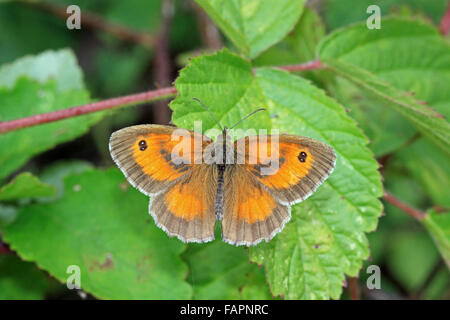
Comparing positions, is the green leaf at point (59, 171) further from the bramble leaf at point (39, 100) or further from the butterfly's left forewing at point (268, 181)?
the butterfly's left forewing at point (268, 181)

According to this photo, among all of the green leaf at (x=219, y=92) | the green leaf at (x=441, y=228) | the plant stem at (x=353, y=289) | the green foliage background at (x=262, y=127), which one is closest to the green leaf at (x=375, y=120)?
the green foliage background at (x=262, y=127)

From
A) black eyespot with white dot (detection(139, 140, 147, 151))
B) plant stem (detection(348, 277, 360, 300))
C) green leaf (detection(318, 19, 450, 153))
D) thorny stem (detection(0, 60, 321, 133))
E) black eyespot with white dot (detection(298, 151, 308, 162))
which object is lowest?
plant stem (detection(348, 277, 360, 300))

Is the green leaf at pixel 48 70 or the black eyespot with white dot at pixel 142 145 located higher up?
the green leaf at pixel 48 70

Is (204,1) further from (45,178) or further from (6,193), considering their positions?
(45,178)

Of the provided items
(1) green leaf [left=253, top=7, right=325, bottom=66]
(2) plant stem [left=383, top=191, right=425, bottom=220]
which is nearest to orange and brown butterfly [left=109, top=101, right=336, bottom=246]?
(2) plant stem [left=383, top=191, right=425, bottom=220]

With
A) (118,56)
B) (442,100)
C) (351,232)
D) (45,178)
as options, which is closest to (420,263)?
(442,100)

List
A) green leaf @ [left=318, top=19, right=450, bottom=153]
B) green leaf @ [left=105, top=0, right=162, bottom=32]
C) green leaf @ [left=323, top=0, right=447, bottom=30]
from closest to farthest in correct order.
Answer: green leaf @ [left=318, top=19, right=450, bottom=153], green leaf @ [left=323, top=0, right=447, bottom=30], green leaf @ [left=105, top=0, right=162, bottom=32]

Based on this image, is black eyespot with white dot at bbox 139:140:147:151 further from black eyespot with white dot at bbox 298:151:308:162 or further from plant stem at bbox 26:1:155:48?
plant stem at bbox 26:1:155:48
